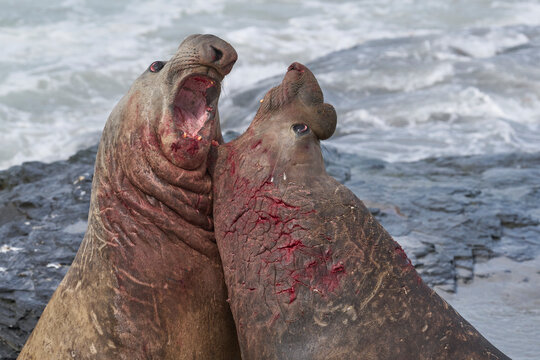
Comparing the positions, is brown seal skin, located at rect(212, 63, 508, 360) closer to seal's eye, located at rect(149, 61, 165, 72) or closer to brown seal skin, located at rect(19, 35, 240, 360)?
brown seal skin, located at rect(19, 35, 240, 360)

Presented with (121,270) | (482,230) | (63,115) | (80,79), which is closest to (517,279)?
Result: (482,230)

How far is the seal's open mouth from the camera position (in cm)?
356

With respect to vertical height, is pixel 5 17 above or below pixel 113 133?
below

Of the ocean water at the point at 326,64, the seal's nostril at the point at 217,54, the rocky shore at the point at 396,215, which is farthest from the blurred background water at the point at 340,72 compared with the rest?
the seal's nostril at the point at 217,54

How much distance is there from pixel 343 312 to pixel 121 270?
946 mm

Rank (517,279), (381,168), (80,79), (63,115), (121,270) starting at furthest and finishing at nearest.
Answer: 1. (80,79)
2. (63,115)
3. (381,168)
4. (517,279)
5. (121,270)

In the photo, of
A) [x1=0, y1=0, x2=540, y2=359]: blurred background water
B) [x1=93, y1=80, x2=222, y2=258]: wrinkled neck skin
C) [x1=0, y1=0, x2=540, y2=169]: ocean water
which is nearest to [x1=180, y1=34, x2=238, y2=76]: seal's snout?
[x1=93, y1=80, x2=222, y2=258]: wrinkled neck skin

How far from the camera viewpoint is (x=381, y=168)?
8.49 m

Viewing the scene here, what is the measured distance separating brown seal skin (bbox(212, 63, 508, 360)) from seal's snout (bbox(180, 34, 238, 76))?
32 centimetres

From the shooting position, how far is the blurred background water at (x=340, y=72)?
10789 millimetres

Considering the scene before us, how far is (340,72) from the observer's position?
47.8 feet

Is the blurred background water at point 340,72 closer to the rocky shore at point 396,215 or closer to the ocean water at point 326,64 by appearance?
the ocean water at point 326,64

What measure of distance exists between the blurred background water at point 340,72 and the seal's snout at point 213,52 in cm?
236

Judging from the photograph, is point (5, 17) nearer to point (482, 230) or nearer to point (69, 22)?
point (69, 22)
